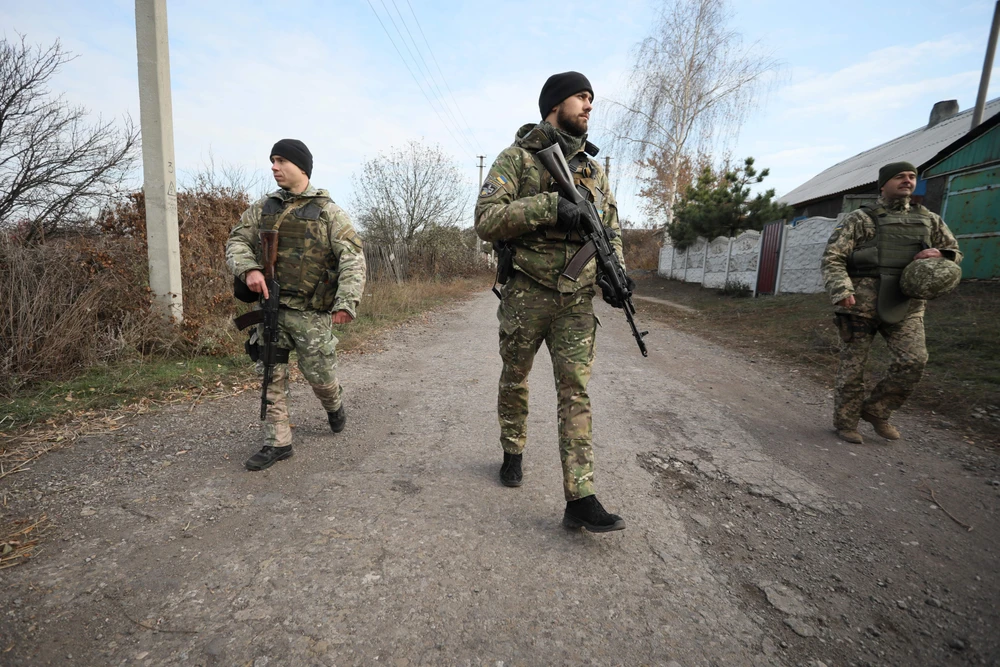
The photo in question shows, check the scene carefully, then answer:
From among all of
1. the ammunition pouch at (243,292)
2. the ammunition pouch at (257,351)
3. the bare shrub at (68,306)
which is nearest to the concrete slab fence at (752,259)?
the ammunition pouch at (257,351)

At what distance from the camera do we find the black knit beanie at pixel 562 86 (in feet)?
7.23

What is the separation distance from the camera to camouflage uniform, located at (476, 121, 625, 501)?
209 centimetres

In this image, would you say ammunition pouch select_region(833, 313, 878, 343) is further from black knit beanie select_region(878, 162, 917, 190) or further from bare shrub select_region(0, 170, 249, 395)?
bare shrub select_region(0, 170, 249, 395)

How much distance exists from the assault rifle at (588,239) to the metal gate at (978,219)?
902 cm

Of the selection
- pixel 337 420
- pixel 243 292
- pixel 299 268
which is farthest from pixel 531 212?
pixel 337 420

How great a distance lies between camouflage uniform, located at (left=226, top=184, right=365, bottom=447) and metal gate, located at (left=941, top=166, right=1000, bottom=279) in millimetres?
10046

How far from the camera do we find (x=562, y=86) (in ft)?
7.29

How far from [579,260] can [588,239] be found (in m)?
0.13

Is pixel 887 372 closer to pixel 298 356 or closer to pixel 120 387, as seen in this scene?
pixel 298 356

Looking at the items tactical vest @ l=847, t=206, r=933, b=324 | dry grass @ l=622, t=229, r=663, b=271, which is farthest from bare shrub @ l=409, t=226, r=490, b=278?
tactical vest @ l=847, t=206, r=933, b=324

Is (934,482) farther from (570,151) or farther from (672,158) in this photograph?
(672,158)

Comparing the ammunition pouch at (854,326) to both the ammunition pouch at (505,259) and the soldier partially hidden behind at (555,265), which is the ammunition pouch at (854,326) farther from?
the ammunition pouch at (505,259)

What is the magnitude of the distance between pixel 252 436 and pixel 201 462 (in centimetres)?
39

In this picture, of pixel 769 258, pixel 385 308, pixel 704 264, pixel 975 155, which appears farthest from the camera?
pixel 704 264
